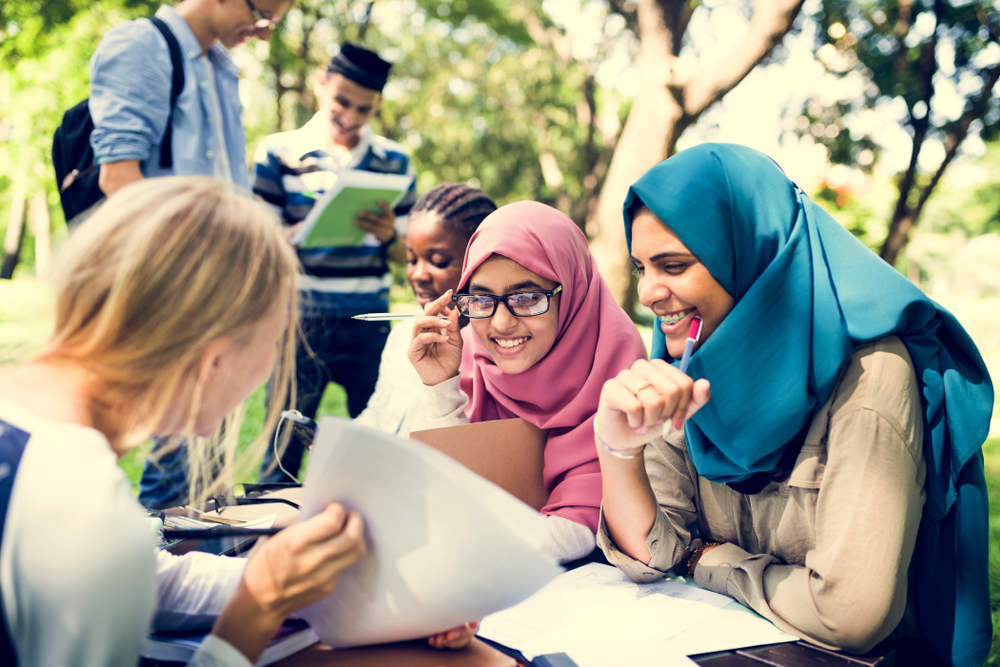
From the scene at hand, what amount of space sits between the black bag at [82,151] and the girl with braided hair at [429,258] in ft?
3.39

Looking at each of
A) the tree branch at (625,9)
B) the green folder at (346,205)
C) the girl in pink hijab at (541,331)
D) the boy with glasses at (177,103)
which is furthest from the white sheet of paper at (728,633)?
the tree branch at (625,9)

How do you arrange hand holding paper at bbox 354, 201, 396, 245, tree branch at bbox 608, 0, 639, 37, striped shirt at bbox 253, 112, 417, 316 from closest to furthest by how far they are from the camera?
hand holding paper at bbox 354, 201, 396, 245 → striped shirt at bbox 253, 112, 417, 316 → tree branch at bbox 608, 0, 639, 37

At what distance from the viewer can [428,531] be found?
0.97m

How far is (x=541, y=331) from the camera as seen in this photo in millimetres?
2082

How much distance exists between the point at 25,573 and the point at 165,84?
2335 mm

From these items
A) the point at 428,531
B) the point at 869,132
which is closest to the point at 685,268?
the point at 428,531

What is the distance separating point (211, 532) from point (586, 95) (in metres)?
14.4

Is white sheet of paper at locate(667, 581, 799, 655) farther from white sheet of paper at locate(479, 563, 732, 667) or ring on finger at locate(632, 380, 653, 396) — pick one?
ring on finger at locate(632, 380, 653, 396)

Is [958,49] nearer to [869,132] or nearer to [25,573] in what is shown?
[869,132]

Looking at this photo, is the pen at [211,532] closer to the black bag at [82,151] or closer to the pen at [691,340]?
the pen at [691,340]

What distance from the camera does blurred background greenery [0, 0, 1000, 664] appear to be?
6035 mm

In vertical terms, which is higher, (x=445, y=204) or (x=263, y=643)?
(x=445, y=204)

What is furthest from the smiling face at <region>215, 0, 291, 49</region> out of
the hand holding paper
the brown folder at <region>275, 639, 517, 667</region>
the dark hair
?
the brown folder at <region>275, 639, 517, 667</region>

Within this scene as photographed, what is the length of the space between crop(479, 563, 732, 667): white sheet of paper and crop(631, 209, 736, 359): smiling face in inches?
23.0
